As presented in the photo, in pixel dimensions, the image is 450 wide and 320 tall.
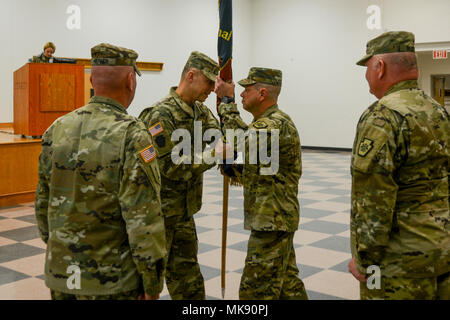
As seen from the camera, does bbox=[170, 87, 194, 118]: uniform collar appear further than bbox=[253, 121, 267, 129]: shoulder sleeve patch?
Yes

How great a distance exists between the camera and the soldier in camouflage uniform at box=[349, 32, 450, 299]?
2148 mm

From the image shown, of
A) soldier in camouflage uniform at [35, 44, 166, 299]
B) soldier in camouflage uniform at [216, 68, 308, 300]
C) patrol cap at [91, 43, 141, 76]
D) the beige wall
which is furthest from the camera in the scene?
the beige wall

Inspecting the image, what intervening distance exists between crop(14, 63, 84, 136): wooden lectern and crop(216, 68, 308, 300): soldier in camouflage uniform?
17.3 ft

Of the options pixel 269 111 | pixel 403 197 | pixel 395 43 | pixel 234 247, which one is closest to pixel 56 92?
pixel 234 247

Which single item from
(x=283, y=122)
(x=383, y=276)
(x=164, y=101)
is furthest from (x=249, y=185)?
(x=383, y=276)

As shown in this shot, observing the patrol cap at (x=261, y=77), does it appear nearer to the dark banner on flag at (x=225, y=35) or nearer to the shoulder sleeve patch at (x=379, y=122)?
the dark banner on flag at (x=225, y=35)

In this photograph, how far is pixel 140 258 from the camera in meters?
1.95

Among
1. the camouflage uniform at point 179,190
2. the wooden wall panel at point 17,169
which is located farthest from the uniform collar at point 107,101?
the wooden wall panel at point 17,169

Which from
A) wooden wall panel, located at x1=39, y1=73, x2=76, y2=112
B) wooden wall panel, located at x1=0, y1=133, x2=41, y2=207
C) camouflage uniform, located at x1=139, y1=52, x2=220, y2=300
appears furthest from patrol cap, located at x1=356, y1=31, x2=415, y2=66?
wooden wall panel, located at x1=39, y1=73, x2=76, y2=112

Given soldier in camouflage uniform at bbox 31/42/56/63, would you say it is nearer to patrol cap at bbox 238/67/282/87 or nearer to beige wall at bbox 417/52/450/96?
patrol cap at bbox 238/67/282/87

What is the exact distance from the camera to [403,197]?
218cm

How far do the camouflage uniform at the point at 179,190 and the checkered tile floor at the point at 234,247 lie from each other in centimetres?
67

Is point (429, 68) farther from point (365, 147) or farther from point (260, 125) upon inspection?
point (365, 147)

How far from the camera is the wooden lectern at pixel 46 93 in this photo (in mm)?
7711
